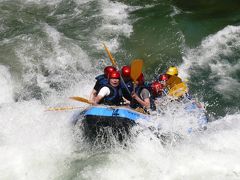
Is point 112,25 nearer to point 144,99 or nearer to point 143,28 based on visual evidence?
point 143,28

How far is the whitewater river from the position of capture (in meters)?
7.65

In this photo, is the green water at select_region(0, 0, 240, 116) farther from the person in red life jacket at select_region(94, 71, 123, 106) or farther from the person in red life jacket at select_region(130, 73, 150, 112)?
the person in red life jacket at select_region(94, 71, 123, 106)

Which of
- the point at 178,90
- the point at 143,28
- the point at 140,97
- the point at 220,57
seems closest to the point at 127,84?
the point at 140,97

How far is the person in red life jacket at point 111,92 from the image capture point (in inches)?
315

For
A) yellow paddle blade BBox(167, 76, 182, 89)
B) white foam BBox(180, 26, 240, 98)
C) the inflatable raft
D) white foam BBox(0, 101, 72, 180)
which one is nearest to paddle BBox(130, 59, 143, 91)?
the inflatable raft

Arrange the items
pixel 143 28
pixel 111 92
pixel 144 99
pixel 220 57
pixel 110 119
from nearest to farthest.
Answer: pixel 110 119 → pixel 111 92 → pixel 144 99 → pixel 220 57 → pixel 143 28

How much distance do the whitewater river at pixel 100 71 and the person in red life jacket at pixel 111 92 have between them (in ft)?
2.59

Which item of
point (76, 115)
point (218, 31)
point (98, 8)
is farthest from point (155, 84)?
point (98, 8)

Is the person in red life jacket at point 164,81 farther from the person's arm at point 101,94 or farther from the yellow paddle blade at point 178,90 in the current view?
the person's arm at point 101,94

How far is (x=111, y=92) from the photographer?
8.10 metres

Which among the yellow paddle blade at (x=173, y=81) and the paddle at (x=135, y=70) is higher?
the paddle at (x=135, y=70)

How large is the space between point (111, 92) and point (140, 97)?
59 cm

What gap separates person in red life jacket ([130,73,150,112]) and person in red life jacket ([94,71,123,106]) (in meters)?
0.31

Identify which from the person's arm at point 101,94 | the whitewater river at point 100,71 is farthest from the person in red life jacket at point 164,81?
the person's arm at point 101,94
